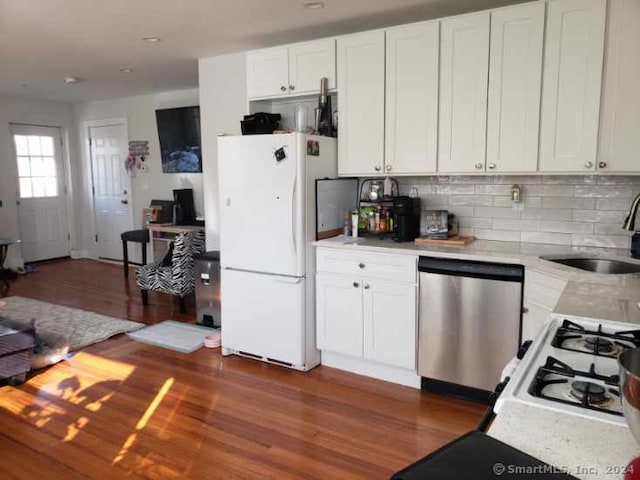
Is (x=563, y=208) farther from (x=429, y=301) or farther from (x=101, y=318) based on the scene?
(x=101, y=318)

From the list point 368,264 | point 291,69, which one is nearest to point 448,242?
point 368,264

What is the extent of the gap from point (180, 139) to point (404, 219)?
394 cm

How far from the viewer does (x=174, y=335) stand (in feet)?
14.4

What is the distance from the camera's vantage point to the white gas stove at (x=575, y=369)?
1095mm

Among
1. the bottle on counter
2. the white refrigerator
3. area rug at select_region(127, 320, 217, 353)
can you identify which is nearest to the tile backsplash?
the bottle on counter

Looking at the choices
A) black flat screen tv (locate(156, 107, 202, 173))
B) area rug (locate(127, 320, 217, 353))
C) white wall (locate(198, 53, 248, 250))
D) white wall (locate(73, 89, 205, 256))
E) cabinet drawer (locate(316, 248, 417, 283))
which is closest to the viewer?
cabinet drawer (locate(316, 248, 417, 283))

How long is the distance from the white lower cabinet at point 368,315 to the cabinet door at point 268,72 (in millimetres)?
1342

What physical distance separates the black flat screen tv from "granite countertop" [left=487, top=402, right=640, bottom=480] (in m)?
5.76

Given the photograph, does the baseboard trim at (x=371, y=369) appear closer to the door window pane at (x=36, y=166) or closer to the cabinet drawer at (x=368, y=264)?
the cabinet drawer at (x=368, y=264)

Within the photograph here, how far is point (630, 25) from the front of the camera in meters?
2.67

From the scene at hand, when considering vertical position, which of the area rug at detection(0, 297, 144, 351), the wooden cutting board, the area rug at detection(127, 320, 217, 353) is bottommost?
the area rug at detection(127, 320, 217, 353)

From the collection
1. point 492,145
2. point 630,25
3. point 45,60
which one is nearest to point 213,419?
point 492,145

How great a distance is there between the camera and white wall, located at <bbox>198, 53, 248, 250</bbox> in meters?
4.48

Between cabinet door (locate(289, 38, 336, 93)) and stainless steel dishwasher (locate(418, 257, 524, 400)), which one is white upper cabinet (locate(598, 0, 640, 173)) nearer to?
stainless steel dishwasher (locate(418, 257, 524, 400))
